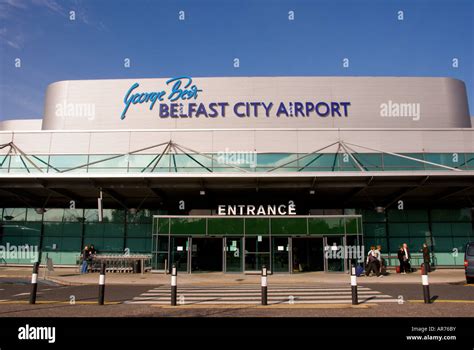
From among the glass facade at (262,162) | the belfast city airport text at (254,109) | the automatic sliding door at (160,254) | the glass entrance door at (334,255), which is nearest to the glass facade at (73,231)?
the glass facade at (262,162)

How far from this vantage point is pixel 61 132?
28516mm

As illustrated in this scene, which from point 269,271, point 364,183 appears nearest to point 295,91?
point 364,183

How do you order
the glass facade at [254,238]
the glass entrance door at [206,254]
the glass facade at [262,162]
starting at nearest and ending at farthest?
the glass facade at [254,238] → the glass entrance door at [206,254] → the glass facade at [262,162]

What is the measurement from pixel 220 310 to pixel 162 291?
5112mm

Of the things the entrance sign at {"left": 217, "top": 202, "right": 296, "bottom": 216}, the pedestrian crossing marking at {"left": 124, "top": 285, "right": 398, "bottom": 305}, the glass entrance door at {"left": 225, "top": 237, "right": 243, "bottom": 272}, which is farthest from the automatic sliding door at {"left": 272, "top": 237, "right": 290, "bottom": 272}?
the pedestrian crossing marking at {"left": 124, "top": 285, "right": 398, "bottom": 305}

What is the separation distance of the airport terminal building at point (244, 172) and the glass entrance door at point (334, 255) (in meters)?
0.06

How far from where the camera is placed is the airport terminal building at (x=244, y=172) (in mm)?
23594

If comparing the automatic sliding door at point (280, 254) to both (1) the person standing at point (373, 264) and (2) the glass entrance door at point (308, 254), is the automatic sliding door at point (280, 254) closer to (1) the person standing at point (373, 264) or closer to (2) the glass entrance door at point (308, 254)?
(2) the glass entrance door at point (308, 254)

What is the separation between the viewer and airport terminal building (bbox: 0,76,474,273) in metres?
23.6

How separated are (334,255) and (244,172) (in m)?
7.45

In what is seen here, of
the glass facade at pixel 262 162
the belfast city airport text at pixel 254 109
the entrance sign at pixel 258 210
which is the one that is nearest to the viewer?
the entrance sign at pixel 258 210
